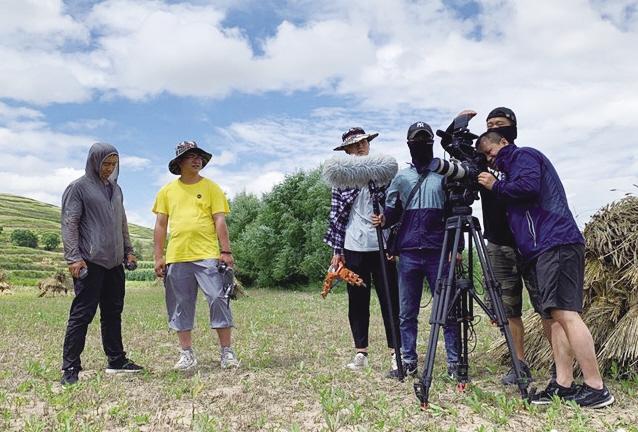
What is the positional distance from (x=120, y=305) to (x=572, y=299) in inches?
160

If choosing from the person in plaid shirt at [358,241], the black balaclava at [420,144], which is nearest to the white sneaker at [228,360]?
the person in plaid shirt at [358,241]

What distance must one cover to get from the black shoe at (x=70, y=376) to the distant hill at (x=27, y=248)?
30.5 m

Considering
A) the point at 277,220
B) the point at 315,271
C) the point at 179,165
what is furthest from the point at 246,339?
the point at 277,220

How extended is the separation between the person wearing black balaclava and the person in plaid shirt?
1.29ft

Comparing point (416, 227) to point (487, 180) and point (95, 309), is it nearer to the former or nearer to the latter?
point (487, 180)

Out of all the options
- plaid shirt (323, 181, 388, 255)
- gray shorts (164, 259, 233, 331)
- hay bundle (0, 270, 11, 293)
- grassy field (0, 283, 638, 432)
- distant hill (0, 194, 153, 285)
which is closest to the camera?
grassy field (0, 283, 638, 432)

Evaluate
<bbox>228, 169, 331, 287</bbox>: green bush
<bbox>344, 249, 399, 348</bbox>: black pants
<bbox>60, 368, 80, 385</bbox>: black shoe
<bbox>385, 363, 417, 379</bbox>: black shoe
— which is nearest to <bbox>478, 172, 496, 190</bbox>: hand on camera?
<bbox>344, 249, 399, 348</bbox>: black pants

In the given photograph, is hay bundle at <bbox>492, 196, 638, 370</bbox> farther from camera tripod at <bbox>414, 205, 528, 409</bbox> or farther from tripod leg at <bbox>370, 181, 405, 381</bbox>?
tripod leg at <bbox>370, 181, 405, 381</bbox>

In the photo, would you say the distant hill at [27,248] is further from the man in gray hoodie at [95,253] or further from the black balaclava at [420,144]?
the black balaclava at [420,144]

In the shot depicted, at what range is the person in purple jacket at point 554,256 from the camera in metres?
3.95

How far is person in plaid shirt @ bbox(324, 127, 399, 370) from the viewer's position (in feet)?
17.3

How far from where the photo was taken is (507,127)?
14.5 feet

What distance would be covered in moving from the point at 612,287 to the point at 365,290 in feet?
7.15

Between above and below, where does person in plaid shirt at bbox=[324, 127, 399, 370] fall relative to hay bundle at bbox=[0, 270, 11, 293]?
above
